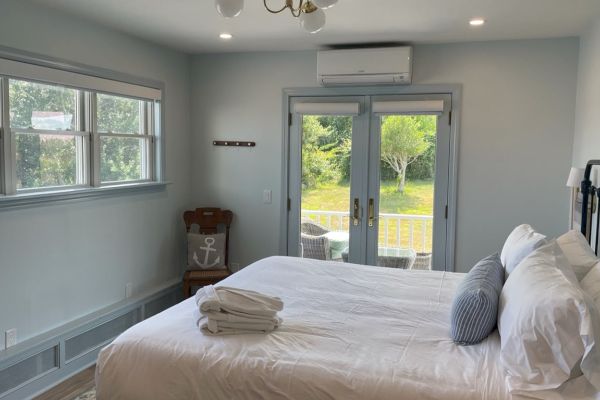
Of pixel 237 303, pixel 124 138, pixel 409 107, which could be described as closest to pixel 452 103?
pixel 409 107

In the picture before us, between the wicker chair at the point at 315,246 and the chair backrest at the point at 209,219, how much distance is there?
27.9 inches

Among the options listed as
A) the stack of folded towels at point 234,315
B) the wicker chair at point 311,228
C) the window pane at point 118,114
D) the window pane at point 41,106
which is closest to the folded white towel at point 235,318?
the stack of folded towels at point 234,315

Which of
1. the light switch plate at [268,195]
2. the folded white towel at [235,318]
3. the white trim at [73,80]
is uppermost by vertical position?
the white trim at [73,80]

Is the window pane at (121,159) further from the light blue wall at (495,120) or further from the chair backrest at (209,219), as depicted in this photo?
the light blue wall at (495,120)

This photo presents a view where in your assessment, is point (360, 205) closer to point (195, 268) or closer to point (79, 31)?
point (195, 268)

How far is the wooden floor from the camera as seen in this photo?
10.6 ft

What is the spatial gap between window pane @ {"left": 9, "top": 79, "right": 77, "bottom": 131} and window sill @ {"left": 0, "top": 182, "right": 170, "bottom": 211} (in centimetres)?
44

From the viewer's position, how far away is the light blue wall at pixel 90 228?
3.17 metres

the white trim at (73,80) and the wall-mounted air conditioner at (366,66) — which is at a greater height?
the wall-mounted air conditioner at (366,66)

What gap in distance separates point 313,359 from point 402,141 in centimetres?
284

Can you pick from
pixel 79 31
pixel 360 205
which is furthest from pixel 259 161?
pixel 79 31

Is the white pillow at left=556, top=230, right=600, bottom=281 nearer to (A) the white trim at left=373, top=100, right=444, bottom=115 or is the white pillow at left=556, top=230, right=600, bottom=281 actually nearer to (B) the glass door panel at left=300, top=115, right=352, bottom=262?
(A) the white trim at left=373, top=100, right=444, bottom=115

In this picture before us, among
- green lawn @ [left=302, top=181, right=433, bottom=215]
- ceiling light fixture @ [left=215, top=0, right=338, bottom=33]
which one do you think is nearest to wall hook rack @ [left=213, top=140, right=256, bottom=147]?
green lawn @ [left=302, top=181, right=433, bottom=215]

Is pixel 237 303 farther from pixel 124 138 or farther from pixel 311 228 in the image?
pixel 311 228
